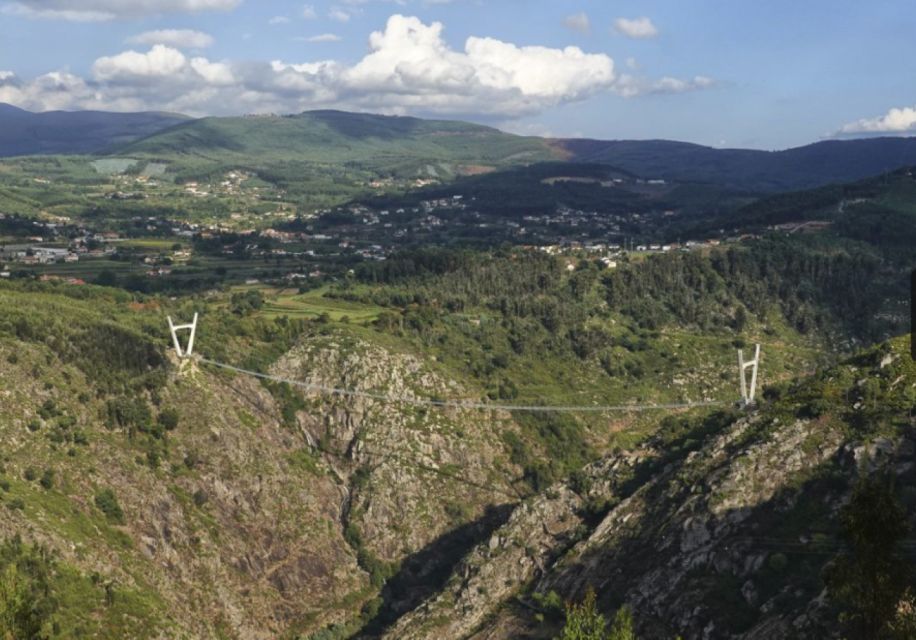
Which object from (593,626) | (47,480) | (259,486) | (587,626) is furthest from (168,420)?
(587,626)

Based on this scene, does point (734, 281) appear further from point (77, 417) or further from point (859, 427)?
point (77, 417)

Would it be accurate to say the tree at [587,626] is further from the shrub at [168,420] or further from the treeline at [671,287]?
the treeline at [671,287]

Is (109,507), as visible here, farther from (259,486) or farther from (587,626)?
(587,626)

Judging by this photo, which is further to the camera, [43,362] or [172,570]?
[43,362]

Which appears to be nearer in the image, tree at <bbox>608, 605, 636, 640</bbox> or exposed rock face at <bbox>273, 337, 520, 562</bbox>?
tree at <bbox>608, 605, 636, 640</bbox>

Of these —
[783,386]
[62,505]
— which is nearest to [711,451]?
[783,386]

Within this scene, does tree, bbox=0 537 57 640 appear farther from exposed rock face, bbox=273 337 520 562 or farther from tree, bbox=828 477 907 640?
tree, bbox=828 477 907 640

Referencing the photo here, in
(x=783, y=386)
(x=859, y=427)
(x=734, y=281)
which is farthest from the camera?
(x=734, y=281)

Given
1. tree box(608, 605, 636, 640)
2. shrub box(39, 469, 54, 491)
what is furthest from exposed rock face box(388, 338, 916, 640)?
shrub box(39, 469, 54, 491)
